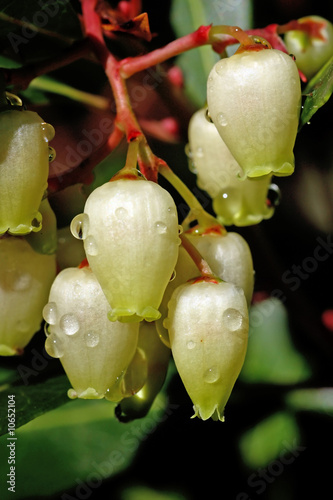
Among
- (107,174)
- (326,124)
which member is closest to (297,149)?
(326,124)

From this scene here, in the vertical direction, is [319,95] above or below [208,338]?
above

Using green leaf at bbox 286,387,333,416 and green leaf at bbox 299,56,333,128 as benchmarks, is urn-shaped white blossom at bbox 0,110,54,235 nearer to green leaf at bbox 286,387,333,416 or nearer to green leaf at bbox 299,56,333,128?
green leaf at bbox 299,56,333,128

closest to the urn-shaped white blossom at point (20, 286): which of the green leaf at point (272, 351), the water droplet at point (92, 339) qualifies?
the water droplet at point (92, 339)

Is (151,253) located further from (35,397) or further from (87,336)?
(35,397)

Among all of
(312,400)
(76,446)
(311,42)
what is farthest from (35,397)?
(311,42)

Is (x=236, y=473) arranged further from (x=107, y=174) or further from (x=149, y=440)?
(x=107, y=174)

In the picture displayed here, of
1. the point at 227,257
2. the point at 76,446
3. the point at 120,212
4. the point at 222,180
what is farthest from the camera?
the point at 76,446

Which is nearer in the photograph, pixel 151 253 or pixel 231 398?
pixel 151 253
